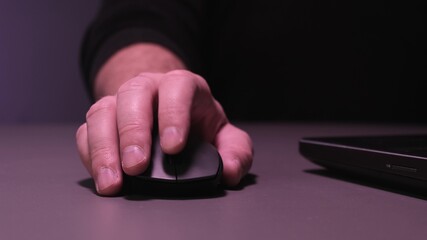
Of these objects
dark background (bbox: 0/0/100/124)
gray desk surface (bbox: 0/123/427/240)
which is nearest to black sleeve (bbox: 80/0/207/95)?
gray desk surface (bbox: 0/123/427/240)

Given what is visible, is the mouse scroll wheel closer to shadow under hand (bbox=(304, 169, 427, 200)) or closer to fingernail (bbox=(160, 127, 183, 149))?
fingernail (bbox=(160, 127, 183, 149))

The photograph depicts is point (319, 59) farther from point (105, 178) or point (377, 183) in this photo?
point (105, 178)

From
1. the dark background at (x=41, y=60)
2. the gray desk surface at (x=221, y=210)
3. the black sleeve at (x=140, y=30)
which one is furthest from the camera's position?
the dark background at (x=41, y=60)

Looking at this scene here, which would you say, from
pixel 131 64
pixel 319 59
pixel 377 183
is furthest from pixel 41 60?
pixel 377 183

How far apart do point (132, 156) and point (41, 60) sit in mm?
1580

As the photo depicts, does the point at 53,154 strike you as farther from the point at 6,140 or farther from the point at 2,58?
the point at 2,58

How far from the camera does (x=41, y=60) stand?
6.22ft

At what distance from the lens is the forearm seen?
0.86 m

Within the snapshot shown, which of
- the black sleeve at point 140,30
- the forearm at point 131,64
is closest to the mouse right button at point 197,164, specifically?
the forearm at point 131,64

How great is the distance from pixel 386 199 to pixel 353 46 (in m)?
1.18

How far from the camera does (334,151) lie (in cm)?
53

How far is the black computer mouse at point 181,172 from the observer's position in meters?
0.44

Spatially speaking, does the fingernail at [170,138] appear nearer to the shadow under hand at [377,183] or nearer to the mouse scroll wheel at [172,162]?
the mouse scroll wheel at [172,162]

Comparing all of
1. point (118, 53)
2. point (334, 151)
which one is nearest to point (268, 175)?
point (334, 151)
